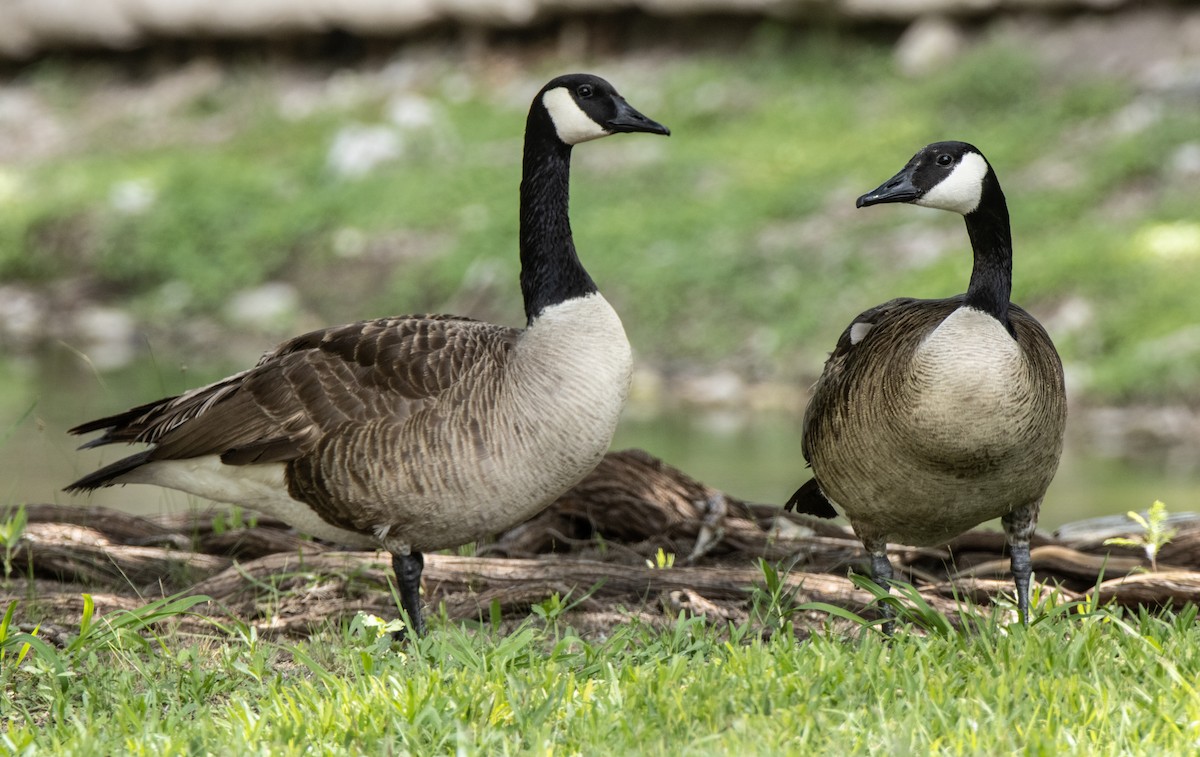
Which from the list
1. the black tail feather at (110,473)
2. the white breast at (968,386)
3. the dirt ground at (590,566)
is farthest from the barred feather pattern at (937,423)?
the black tail feather at (110,473)

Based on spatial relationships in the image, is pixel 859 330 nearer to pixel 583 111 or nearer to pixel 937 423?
pixel 937 423

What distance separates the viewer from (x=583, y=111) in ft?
15.9

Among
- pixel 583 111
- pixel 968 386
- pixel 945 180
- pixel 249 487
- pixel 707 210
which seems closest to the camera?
pixel 968 386

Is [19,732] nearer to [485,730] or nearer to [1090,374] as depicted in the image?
[485,730]

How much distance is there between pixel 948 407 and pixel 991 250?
614mm

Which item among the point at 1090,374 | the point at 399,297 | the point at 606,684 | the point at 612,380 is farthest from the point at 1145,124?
the point at 606,684

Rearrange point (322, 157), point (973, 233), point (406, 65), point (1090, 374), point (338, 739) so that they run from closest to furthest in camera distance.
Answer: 1. point (338, 739)
2. point (973, 233)
3. point (1090, 374)
4. point (322, 157)
5. point (406, 65)

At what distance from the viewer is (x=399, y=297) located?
1173 cm

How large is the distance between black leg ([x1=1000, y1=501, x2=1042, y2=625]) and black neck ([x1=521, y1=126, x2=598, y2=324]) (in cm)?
148

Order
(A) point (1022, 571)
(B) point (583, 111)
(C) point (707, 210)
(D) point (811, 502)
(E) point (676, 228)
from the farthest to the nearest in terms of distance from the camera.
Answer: (C) point (707, 210)
(E) point (676, 228)
(D) point (811, 502)
(B) point (583, 111)
(A) point (1022, 571)

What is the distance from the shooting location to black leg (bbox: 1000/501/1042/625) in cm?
443

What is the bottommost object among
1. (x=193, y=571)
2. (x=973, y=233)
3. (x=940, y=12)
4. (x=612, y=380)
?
(x=193, y=571)

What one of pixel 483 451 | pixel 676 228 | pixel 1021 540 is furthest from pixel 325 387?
pixel 676 228

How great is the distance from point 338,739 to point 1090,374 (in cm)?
708
